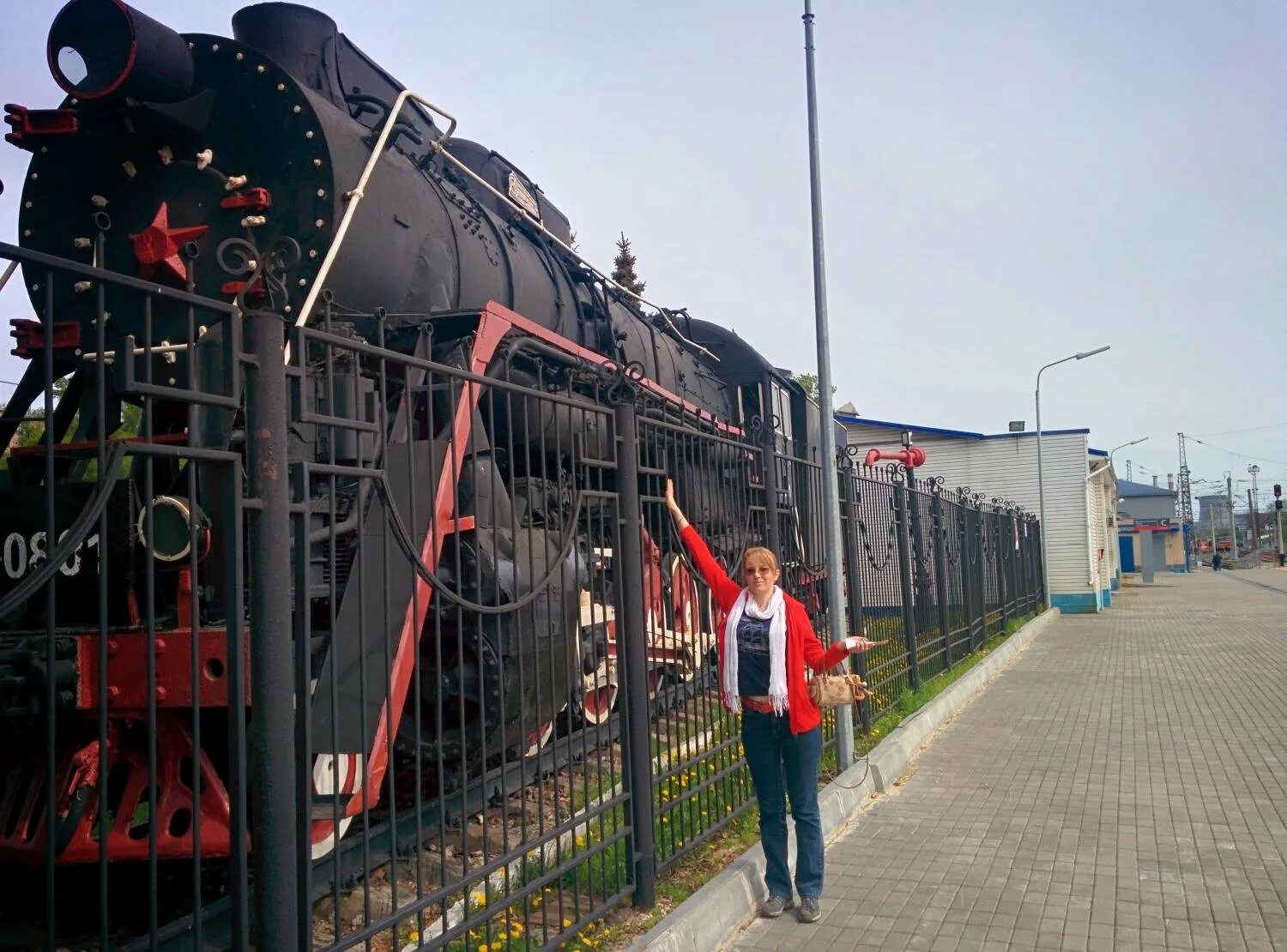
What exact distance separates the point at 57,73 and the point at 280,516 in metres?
3.28

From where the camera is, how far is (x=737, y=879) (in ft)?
15.0

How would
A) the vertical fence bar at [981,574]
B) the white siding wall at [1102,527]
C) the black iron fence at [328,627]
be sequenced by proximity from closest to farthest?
the black iron fence at [328,627] < the vertical fence bar at [981,574] < the white siding wall at [1102,527]

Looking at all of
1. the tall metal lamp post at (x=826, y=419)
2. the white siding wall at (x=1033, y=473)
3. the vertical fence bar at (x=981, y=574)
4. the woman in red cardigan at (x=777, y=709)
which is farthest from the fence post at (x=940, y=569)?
the white siding wall at (x=1033, y=473)

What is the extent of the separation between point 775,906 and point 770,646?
3.95 ft

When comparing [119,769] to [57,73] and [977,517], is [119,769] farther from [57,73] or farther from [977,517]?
[977,517]

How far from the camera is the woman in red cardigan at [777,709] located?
4438mm

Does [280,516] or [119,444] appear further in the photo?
[280,516]

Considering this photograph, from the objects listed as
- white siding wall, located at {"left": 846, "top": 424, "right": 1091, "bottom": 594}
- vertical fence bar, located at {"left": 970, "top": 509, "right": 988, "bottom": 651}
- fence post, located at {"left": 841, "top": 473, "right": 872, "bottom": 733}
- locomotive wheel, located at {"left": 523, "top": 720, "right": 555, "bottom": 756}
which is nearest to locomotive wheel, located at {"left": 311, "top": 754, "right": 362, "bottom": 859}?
locomotive wheel, located at {"left": 523, "top": 720, "right": 555, "bottom": 756}

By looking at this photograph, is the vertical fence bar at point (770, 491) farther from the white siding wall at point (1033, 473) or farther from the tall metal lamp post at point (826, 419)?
the white siding wall at point (1033, 473)

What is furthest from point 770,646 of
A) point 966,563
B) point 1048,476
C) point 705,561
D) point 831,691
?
point 1048,476

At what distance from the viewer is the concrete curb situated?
398 cm

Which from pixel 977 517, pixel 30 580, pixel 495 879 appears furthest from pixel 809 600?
pixel 977 517

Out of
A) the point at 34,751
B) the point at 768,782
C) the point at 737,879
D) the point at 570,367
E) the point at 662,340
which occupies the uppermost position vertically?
the point at 662,340

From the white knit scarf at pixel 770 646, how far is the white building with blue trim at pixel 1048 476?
818 inches
